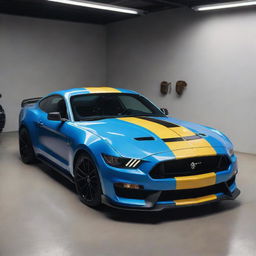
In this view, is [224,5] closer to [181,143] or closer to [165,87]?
[165,87]

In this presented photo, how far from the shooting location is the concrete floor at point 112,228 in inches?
106

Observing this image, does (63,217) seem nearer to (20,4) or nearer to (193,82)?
(193,82)

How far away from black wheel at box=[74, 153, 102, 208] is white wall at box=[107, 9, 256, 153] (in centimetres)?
373

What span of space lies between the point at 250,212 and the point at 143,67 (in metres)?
5.27

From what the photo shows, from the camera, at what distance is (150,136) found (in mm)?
3426

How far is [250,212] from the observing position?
345 cm

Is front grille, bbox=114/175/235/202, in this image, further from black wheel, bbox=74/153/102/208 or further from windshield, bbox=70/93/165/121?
windshield, bbox=70/93/165/121

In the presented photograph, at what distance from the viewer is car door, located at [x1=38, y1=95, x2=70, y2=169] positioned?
3.95 metres

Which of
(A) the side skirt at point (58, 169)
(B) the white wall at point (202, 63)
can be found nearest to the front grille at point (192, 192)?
(A) the side skirt at point (58, 169)

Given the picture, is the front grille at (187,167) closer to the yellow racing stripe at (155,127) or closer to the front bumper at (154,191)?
the front bumper at (154,191)

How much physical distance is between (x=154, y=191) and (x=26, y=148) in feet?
9.07

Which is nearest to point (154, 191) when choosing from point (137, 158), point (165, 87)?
point (137, 158)

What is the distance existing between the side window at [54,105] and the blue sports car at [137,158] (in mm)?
66

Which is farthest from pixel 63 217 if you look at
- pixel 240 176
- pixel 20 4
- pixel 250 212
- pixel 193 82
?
pixel 20 4
